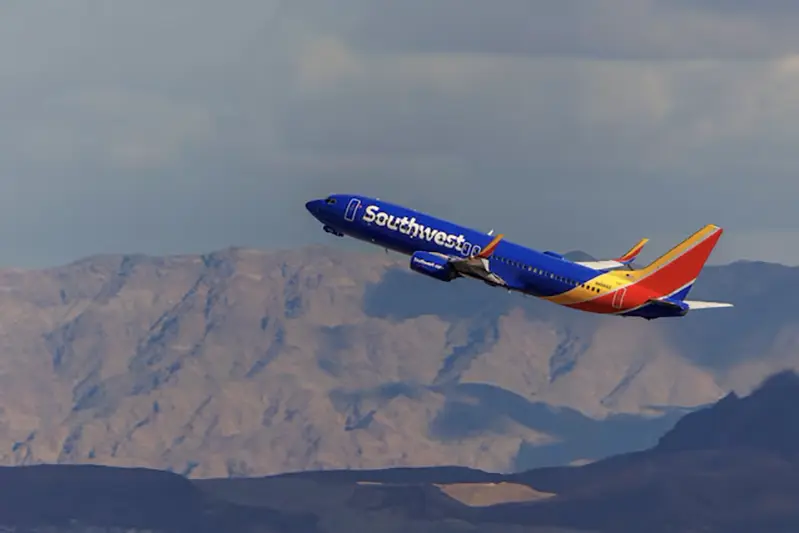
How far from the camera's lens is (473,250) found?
19200cm

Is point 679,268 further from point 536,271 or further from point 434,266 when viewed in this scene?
point 434,266

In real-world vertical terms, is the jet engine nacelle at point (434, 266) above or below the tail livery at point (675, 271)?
below

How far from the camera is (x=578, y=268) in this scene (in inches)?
7638

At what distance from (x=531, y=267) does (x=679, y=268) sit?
15.4 m

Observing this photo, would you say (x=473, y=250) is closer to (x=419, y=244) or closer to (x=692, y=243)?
(x=419, y=244)

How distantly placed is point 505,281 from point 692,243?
20315 millimetres

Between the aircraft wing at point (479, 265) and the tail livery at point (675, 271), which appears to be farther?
the tail livery at point (675, 271)

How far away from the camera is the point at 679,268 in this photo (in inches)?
7731

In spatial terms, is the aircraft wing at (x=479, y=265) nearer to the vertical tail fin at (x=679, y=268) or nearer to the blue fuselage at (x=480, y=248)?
the blue fuselage at (x=480, y=248)

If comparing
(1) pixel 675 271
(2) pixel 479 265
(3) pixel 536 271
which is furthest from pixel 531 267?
(1) pixel 675 271

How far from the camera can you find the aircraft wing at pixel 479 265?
189 meters

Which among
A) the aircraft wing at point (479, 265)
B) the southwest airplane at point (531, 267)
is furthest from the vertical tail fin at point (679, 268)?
the aircraft wing at point (479, 265)

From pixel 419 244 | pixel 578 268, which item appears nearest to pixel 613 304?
pixel 578 268

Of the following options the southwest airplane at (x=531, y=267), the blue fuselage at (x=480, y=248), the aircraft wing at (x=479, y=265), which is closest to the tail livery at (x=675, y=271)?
the southwest airplane at (x=531, y=267)
